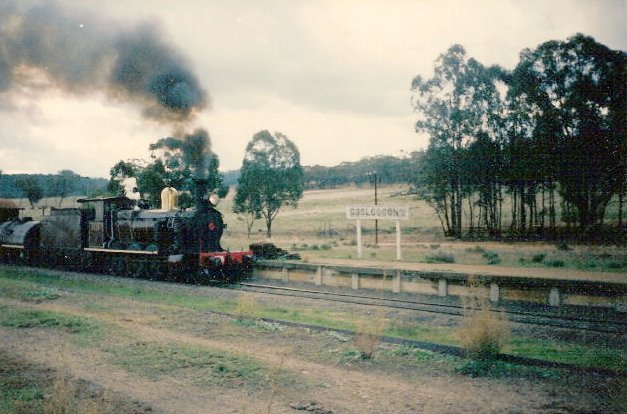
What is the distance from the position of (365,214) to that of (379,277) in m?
7.44

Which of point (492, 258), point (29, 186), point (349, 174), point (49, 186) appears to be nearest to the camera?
point (492, 258)

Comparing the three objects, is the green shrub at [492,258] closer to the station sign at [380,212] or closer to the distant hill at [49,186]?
the station sign at [380,212]

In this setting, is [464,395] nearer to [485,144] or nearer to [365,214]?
[365,214]

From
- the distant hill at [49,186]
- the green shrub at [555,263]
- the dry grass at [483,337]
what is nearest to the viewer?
the dry grass at [483,337]

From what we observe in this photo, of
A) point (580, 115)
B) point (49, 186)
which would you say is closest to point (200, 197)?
point (580, 115)

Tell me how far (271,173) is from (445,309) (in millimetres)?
23498

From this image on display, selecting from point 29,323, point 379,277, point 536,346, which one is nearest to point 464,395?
point 536,346

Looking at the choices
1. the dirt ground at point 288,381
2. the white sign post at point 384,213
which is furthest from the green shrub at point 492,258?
the dirt ground at point 288,381

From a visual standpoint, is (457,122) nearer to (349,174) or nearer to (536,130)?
(536,130)

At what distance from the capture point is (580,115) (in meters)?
28.2

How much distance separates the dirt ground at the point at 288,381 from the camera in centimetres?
604

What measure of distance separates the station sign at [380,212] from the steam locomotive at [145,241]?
7023 millimetres

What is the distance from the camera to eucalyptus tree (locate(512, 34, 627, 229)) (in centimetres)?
2611

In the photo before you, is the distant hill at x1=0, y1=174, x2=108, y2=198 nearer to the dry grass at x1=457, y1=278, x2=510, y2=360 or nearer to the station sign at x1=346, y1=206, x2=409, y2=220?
the station sign at x1=346, y1=206, x2=409, y2=220
